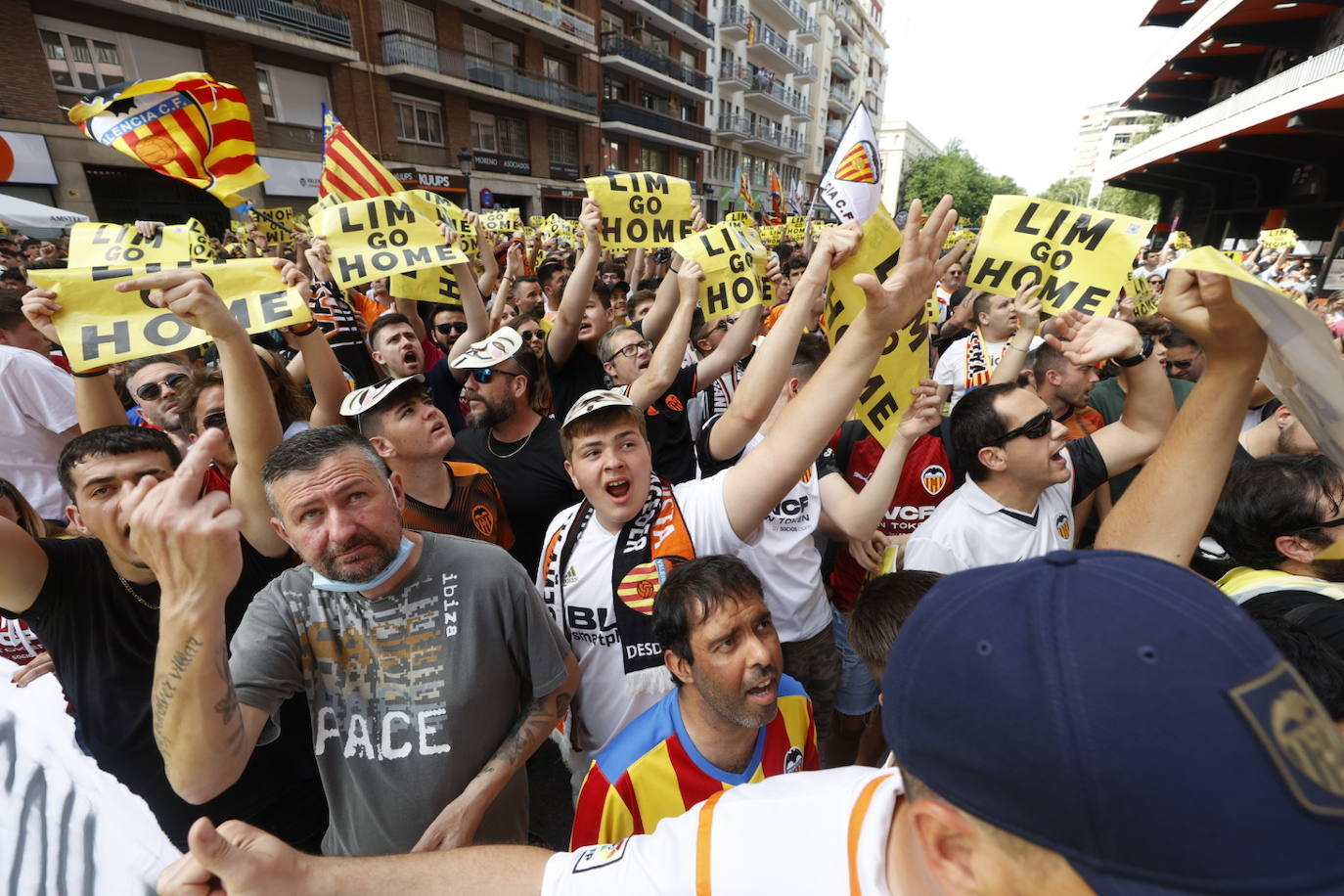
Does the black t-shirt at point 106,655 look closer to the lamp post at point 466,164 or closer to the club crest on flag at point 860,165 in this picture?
the club crest on flag at point 860,165

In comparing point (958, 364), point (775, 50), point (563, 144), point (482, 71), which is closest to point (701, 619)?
point (958, 364)

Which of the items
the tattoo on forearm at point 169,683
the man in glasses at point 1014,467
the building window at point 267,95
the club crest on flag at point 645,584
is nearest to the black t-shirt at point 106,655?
the tattoo on forearm at point 169,683

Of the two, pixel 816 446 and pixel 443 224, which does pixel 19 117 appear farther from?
pixel 816 446

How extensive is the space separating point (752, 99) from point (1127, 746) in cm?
4923

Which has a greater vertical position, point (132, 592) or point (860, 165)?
point (860, 165)

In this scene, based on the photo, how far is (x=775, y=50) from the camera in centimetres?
4278

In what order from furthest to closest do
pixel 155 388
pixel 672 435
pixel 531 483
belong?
pixel 672 435
pixel 155 388
pixel 531 483

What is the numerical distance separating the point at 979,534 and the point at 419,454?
92.8 inches

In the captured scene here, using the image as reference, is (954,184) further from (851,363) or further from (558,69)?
(851,363)

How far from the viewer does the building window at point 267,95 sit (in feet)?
58.0

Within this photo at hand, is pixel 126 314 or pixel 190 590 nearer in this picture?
pixel 190 590

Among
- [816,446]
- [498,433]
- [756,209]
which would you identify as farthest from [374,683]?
[756,209]

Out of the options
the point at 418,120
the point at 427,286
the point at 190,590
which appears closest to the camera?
the point at 190,590

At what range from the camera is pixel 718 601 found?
1744 millimetres
